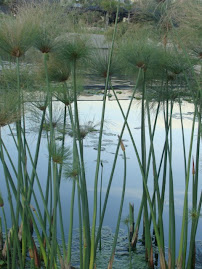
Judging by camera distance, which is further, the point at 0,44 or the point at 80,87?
the point at 80,87

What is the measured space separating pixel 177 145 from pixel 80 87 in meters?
3.25

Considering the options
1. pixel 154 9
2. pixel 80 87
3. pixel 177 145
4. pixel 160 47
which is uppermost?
pixel 154 9

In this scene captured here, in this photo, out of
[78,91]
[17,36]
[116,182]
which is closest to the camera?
[17,36]

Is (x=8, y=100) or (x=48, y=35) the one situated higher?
(x=48, y=35)

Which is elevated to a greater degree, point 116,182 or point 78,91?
point 78,91

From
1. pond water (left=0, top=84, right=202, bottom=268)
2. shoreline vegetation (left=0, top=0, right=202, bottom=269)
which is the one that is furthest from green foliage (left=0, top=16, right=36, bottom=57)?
pond water (left=0, top=84, right=202, bottom=268)

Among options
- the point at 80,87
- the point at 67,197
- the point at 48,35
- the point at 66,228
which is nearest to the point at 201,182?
the point at 67,197

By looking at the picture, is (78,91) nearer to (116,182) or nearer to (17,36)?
(17,36)

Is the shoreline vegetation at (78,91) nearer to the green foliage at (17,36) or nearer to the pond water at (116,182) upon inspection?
the green foliage at (17,36)

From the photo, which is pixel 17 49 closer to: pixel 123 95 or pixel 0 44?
pixel 0 44

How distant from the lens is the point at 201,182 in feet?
11.4

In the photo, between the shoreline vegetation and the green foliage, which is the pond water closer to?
the shoreline vegetation

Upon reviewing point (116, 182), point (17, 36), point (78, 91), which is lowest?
point (116, 182)

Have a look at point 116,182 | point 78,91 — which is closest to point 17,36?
point 78,91
